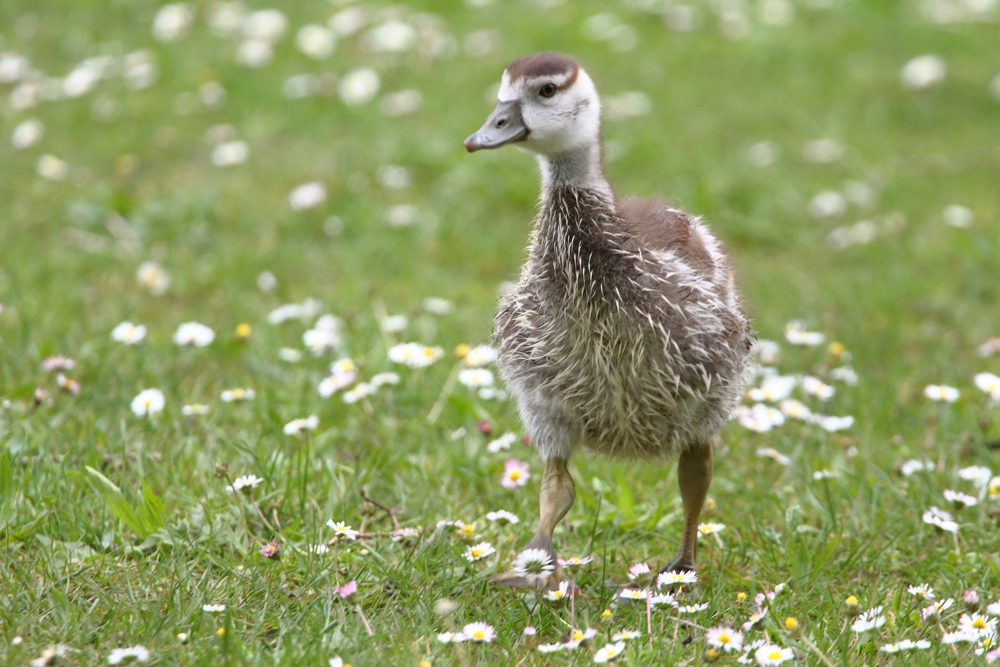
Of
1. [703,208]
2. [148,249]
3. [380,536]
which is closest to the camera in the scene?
[380,536]

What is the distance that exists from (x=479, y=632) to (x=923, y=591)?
1477 mm

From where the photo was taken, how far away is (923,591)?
3688 millimetres

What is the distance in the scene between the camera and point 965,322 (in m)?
6.60

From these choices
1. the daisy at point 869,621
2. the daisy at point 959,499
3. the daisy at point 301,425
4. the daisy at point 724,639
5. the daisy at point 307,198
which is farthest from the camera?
the daisy at point 307,198

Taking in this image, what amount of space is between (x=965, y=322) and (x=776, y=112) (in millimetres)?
3558

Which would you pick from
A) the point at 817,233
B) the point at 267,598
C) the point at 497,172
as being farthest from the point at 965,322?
the point at 267,598

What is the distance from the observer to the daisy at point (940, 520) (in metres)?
3.95

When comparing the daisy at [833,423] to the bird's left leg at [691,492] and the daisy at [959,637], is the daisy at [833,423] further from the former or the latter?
the daisy at [959,637]

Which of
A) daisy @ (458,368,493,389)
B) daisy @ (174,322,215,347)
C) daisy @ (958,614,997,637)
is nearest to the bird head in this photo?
daisy @ (458,368,493,389)

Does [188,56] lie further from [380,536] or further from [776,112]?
[380,536]

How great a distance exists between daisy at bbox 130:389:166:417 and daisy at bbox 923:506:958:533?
117 inches

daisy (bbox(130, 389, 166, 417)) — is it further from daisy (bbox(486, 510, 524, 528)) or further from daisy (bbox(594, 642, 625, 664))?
daisy (bbox(594, 642, 625, 664))

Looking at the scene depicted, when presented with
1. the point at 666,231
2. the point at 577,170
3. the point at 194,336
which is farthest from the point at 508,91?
the point at 194,336

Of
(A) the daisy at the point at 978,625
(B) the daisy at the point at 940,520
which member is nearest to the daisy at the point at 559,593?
(A) the daisy at the point at 978,625
